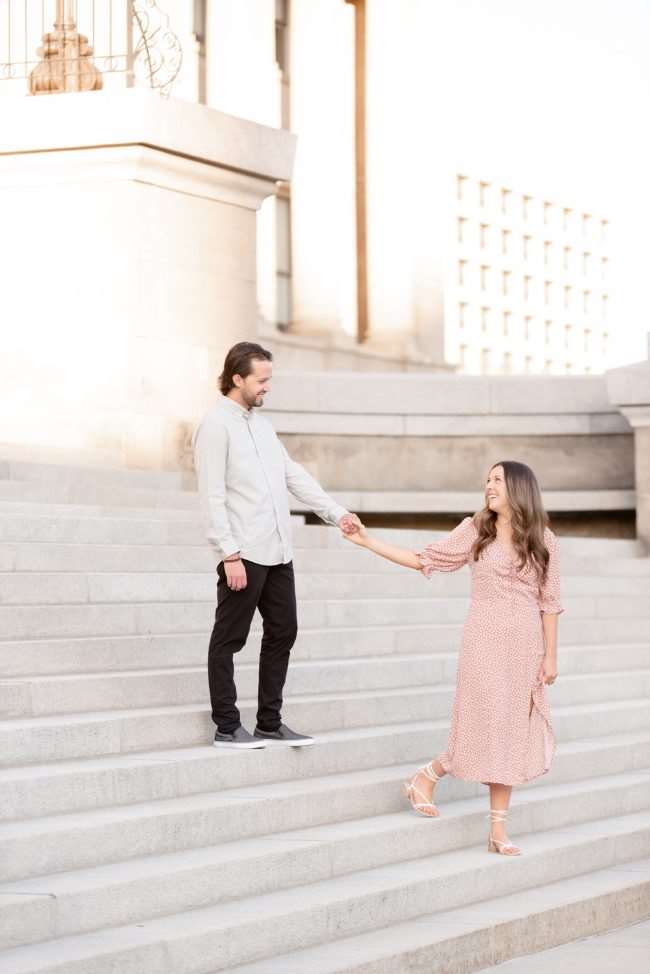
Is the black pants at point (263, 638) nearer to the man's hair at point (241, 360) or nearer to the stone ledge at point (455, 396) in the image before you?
the man's hair at point (241, 360)

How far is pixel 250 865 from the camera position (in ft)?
23.7

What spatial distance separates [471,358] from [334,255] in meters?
61.9

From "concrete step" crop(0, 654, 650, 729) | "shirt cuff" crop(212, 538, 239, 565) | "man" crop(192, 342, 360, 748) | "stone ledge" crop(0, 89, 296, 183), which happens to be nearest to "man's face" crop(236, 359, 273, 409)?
"man" crop(192, 342, 360, 748)

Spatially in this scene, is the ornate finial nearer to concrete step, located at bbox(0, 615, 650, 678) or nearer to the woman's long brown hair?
concrete step, located at bbox(0, 615, 650, 678)

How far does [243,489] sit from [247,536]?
0.73 feet

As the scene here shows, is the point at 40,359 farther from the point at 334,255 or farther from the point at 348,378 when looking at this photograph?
the point at 334,255

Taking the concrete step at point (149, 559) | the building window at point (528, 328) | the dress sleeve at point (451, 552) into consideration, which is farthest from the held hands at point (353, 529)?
the building window at point (528, 328)

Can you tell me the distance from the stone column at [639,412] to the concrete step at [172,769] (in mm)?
5890

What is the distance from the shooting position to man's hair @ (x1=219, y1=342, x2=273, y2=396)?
8.39 m

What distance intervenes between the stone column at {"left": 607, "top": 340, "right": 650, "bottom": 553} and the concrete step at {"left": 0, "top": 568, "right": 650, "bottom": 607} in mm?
2091

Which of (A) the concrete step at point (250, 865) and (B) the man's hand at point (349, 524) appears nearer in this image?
(A) the concrete step at point (250, 865)

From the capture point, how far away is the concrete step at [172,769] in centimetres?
718

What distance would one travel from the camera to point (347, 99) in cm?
4441

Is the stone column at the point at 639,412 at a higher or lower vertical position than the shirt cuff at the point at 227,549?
higher
